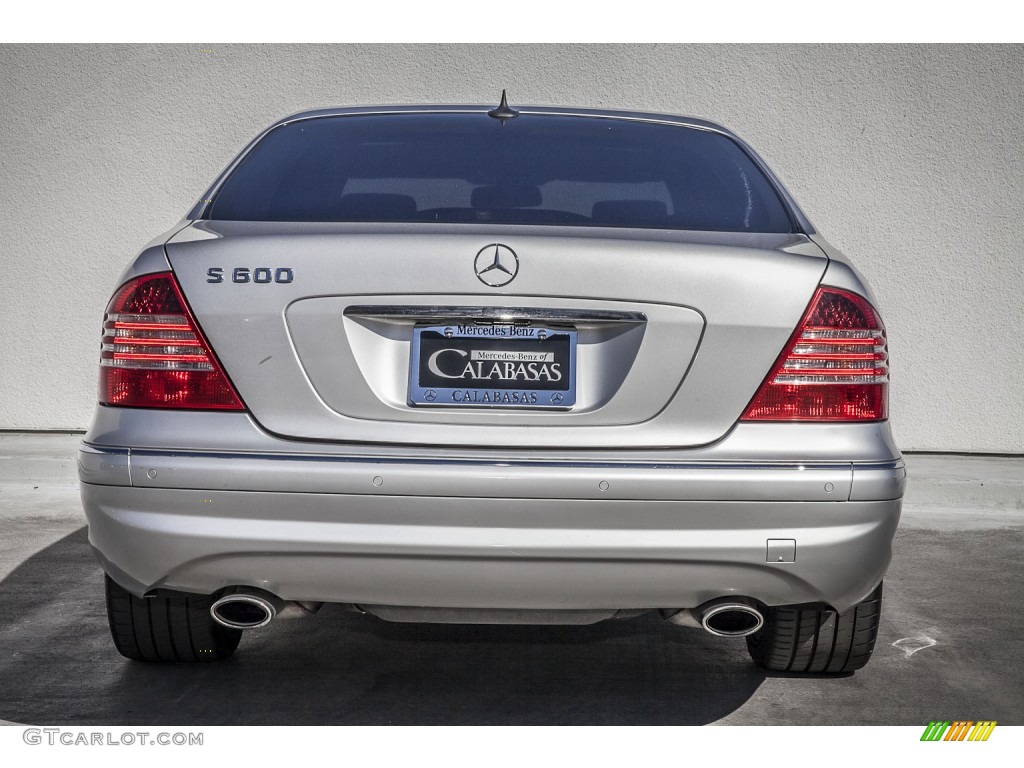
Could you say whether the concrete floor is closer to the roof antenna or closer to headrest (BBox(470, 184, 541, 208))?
headrest (BBox(470, 184, 541, 208))

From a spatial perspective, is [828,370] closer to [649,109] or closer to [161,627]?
[161,627]

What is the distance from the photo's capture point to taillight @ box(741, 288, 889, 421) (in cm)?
244

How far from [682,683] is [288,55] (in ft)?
16.5

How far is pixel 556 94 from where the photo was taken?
22.3 ft

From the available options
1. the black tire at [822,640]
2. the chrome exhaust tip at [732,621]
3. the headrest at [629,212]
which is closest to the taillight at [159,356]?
the headrest at [629,212]

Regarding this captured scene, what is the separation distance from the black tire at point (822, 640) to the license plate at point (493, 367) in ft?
3.36

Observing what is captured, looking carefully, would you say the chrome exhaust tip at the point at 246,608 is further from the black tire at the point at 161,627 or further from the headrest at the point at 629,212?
the headrest at the point at 629,212

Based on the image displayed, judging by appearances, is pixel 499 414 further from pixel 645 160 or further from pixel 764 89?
pixel 764 89

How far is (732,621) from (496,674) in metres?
0.88

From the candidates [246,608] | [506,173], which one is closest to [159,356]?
[246,608]

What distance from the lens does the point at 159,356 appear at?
2.48 metres

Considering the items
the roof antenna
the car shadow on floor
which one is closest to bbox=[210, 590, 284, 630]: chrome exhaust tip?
the car shadow on floor

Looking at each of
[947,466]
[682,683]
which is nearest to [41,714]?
[682,683]

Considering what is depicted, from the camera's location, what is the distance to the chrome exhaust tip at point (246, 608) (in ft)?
8.29
